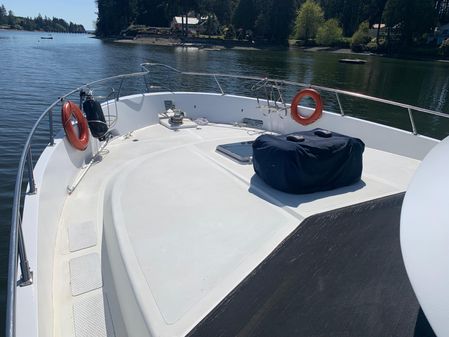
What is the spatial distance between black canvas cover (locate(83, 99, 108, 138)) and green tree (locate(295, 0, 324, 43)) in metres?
62.3

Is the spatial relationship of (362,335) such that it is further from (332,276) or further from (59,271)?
(59,271)

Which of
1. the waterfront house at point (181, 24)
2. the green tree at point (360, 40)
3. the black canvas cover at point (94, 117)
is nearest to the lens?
the black canvas cover at point (94, 117)

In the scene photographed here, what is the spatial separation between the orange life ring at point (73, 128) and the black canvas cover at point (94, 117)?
200 millimetres

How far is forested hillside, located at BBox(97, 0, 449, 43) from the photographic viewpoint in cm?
4972

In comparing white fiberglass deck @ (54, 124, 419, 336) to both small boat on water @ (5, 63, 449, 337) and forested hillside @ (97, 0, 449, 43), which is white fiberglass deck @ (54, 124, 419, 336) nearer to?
small boat on water @ (5, 63, 449, 337)

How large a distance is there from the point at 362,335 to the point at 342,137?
6.79ft

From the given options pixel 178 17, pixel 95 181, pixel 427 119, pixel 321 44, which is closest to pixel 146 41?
pixel 178 17

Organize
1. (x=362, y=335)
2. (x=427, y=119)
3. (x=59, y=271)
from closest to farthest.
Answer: (x=362, y=335), (x=59, y=271), (x=427, y=119)

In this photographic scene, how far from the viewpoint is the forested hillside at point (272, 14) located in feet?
163

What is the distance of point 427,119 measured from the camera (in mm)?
14734

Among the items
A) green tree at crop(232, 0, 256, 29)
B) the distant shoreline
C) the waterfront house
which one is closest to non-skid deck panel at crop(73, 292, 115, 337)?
the distant shoreline

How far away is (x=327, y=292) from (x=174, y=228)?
1.18 meters

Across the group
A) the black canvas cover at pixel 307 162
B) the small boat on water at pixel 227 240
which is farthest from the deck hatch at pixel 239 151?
the black canvas cover at pixel 307 162

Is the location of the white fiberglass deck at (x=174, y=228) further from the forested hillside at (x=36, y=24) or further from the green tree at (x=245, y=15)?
the forested hillside at (x=36, y=24)
